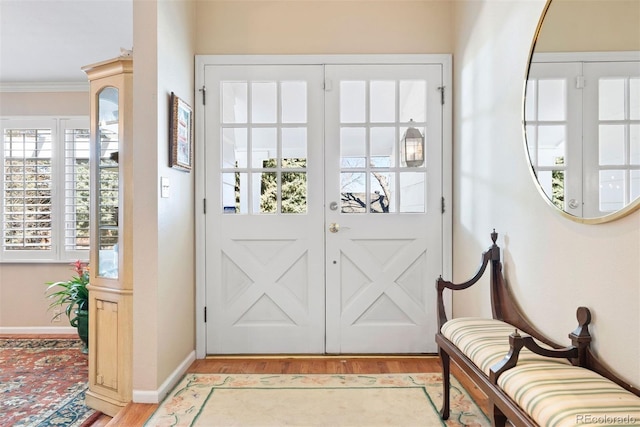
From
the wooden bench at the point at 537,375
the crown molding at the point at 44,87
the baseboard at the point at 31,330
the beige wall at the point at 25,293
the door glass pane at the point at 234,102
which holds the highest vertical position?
the crown molding at the point at 44,87

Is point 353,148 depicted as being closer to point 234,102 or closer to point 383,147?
point 383,147

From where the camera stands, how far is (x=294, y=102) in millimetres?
2990

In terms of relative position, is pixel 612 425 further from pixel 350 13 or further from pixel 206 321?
pixel 350 13

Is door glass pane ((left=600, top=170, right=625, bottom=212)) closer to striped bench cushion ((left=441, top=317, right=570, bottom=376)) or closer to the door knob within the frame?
the door knob

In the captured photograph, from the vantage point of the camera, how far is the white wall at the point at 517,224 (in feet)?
4.59

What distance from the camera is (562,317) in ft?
5.57

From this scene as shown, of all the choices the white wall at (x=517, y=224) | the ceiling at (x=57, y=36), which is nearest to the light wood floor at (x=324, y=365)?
the white wall at (x=517, y=224)

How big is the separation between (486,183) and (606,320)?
43.3 inches

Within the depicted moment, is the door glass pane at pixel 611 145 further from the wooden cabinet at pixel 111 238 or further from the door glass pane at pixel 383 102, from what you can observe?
the wooden cabinet at pixel 111 238

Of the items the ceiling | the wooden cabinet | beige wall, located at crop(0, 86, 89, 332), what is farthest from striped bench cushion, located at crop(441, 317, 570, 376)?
beige wall, located at crop(0, 86, 89, 332)

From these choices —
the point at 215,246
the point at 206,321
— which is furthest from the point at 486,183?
the point at 206,321

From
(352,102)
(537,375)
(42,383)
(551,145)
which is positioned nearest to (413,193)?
(352,102)

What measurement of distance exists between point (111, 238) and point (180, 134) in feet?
2.43

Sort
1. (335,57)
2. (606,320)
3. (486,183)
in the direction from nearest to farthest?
1. (606,320)
2. (486,183)
3. (335,57)
